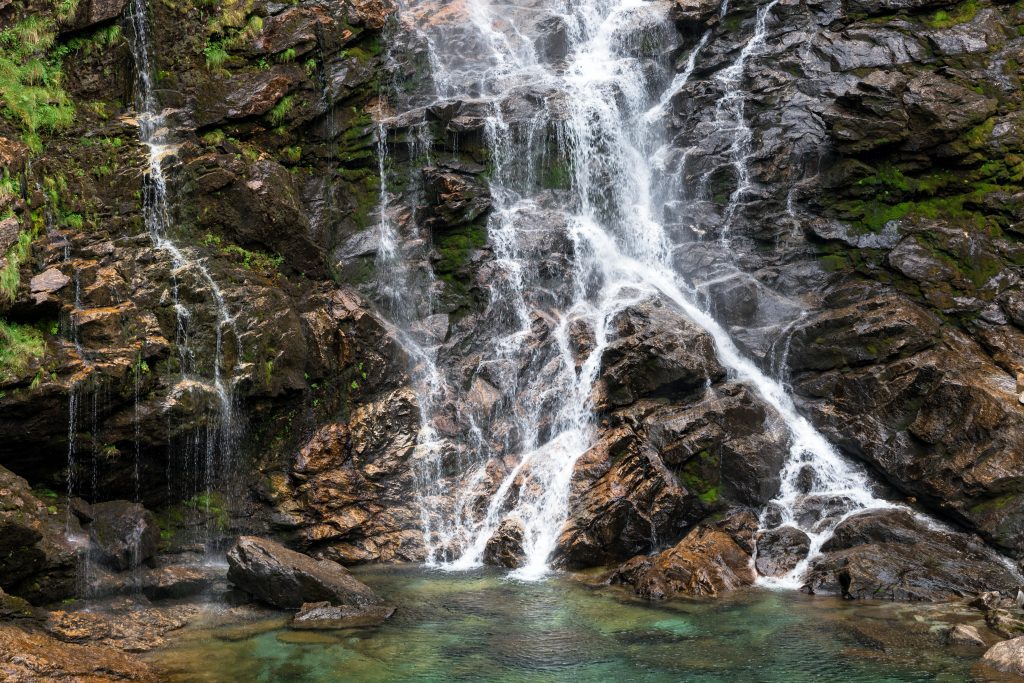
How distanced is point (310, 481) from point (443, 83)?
39.2 feet

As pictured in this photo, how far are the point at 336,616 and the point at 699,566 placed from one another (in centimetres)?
614

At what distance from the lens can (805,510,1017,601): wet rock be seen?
12.2 meters

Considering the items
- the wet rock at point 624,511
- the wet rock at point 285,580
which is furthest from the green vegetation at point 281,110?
the wet rock at point 624,511

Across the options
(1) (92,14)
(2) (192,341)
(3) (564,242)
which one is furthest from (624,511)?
(1) (92,14)

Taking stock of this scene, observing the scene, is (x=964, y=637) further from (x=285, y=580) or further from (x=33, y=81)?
(x=33, y=81)

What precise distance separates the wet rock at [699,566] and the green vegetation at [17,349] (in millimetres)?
10721

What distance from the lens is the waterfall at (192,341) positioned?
14984mm

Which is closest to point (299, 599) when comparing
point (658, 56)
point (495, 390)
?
point (495, 390)

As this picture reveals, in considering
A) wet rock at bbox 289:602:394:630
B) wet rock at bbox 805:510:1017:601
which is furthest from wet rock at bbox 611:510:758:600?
wet rock at bbox 289:602:394:630

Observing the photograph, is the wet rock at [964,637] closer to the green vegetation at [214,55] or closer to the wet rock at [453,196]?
the wet rock at [453,196]

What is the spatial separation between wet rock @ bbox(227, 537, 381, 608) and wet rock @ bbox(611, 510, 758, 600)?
4.56 m

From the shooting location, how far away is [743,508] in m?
14.7

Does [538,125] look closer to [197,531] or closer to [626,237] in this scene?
[626,237]

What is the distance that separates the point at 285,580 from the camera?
41.0 ft
